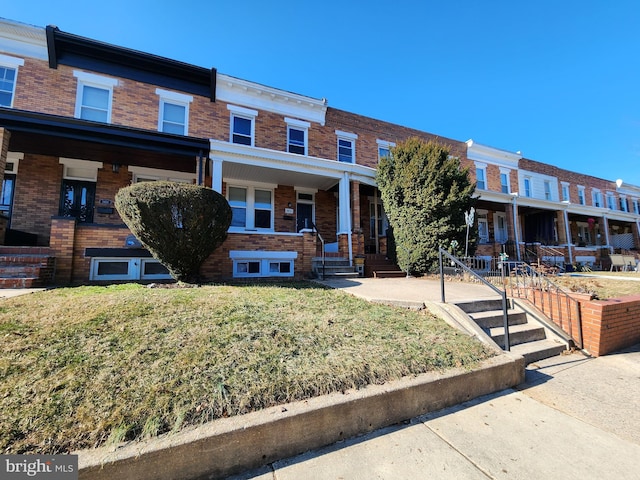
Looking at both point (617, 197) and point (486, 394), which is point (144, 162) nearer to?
point (486, 394)

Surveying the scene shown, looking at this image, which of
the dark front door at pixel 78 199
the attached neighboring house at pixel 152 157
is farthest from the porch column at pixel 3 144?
the dark front door at pixel 78 199

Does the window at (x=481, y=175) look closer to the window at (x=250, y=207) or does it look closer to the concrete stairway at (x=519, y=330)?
the window at (x=250, y=207)

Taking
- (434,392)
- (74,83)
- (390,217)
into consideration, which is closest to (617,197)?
(390,217)

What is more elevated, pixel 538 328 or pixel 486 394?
pixel 538 328

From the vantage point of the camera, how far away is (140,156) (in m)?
9.12

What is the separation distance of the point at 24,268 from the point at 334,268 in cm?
750

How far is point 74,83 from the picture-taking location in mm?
9453

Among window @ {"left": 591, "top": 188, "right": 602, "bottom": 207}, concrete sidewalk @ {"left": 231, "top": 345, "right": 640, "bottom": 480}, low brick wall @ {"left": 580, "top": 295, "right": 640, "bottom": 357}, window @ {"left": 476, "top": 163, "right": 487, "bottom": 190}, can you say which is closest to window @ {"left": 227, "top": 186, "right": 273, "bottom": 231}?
concrete sidewalk @ {"left": 231, "top": 345, "right": 640, "bottom": 480}

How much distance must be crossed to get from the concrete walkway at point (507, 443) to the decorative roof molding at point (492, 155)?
631 inches

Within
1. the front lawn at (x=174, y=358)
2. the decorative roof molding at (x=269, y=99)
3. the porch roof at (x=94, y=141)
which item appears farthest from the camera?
the decorative roof molding at (x=269, y=99)

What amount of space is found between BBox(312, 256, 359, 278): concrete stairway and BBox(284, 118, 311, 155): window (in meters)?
5.32

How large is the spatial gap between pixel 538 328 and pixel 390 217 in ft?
20.5

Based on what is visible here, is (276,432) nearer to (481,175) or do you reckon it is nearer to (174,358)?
(174,358)

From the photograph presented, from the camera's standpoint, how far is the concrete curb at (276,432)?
5.97 ft
